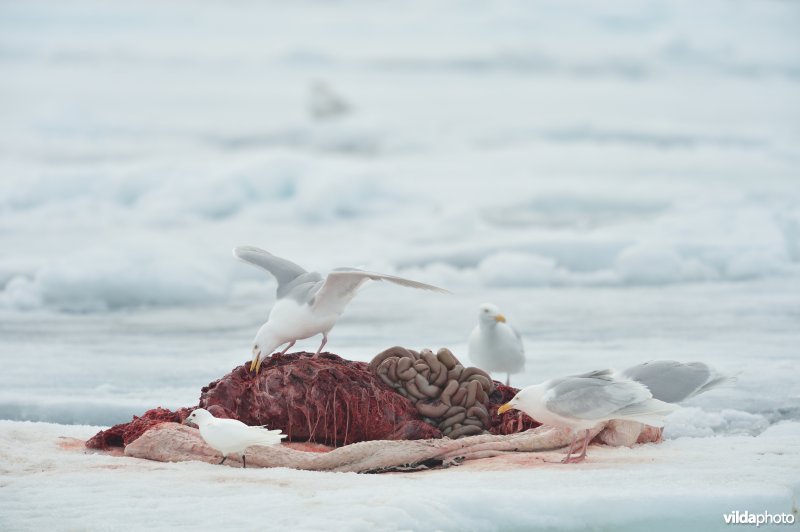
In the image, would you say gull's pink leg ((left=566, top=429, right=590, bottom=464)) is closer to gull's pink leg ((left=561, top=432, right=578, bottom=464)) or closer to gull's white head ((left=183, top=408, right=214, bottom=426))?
gull's pink leg ((left=561, top=432, right=578, bottom=464))

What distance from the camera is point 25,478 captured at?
14.3 feet

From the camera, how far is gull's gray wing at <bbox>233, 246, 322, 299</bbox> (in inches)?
218

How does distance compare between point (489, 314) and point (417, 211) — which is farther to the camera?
point (417, 211)

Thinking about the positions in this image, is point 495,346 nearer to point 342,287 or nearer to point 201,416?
point 342,287

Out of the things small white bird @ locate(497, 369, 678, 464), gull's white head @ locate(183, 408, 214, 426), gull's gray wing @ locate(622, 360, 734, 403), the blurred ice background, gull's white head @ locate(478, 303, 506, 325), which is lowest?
gull's white head @ locate(183, 408, 214, 426)

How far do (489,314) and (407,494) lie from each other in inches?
98.1

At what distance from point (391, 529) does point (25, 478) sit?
1.51 metres

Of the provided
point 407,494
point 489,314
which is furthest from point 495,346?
point 407,494

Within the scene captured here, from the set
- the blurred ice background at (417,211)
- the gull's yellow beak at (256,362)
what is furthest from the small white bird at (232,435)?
the blurred ice background at (417,211)

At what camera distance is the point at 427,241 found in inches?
443

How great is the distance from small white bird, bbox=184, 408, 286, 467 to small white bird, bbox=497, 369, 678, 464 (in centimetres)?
104

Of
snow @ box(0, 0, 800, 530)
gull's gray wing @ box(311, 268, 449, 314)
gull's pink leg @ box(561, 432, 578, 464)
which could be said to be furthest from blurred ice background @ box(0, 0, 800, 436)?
gull's gray wing @ box(311, 268, 449, 314)

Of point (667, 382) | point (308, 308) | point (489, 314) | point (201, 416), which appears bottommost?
point (201, 416)

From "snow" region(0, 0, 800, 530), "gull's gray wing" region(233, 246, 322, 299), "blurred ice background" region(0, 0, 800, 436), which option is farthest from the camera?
"blurred ice background" region(0, 0, 800, 436)
